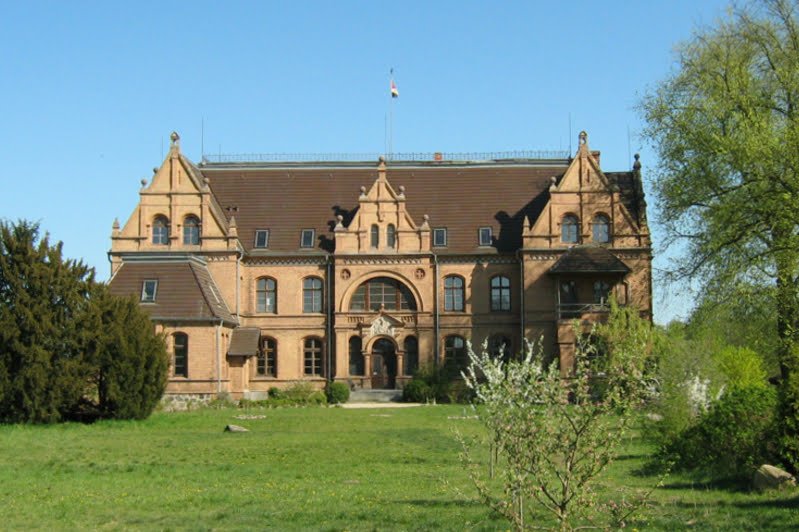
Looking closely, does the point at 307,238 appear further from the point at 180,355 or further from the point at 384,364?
the point at 180,355

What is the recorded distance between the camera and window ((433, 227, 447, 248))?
172 feet

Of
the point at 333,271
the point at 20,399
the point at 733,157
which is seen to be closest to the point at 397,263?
the point at 333,271

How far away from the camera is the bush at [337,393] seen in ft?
159

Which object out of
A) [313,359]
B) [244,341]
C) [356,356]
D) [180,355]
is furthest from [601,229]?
[180,355]

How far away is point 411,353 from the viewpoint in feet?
171

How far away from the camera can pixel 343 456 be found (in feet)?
79.0

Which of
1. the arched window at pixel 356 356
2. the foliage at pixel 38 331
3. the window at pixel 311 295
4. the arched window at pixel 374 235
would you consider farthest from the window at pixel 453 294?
the foliage at pixel 38 331

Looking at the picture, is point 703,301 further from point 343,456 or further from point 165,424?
point 165,424

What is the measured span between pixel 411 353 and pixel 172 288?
13.3 meters

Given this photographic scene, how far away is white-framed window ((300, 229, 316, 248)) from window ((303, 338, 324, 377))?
5123 mm

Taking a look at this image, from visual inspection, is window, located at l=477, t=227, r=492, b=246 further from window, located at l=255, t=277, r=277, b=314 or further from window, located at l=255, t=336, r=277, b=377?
window, located at l=255, t=336, r=277, b=377

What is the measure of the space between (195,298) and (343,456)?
79.2ft

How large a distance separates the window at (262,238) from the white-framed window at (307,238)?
1.91 meters

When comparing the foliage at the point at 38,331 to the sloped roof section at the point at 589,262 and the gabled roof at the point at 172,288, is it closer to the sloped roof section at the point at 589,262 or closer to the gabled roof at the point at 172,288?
the gabled roof at the point at 172,288
